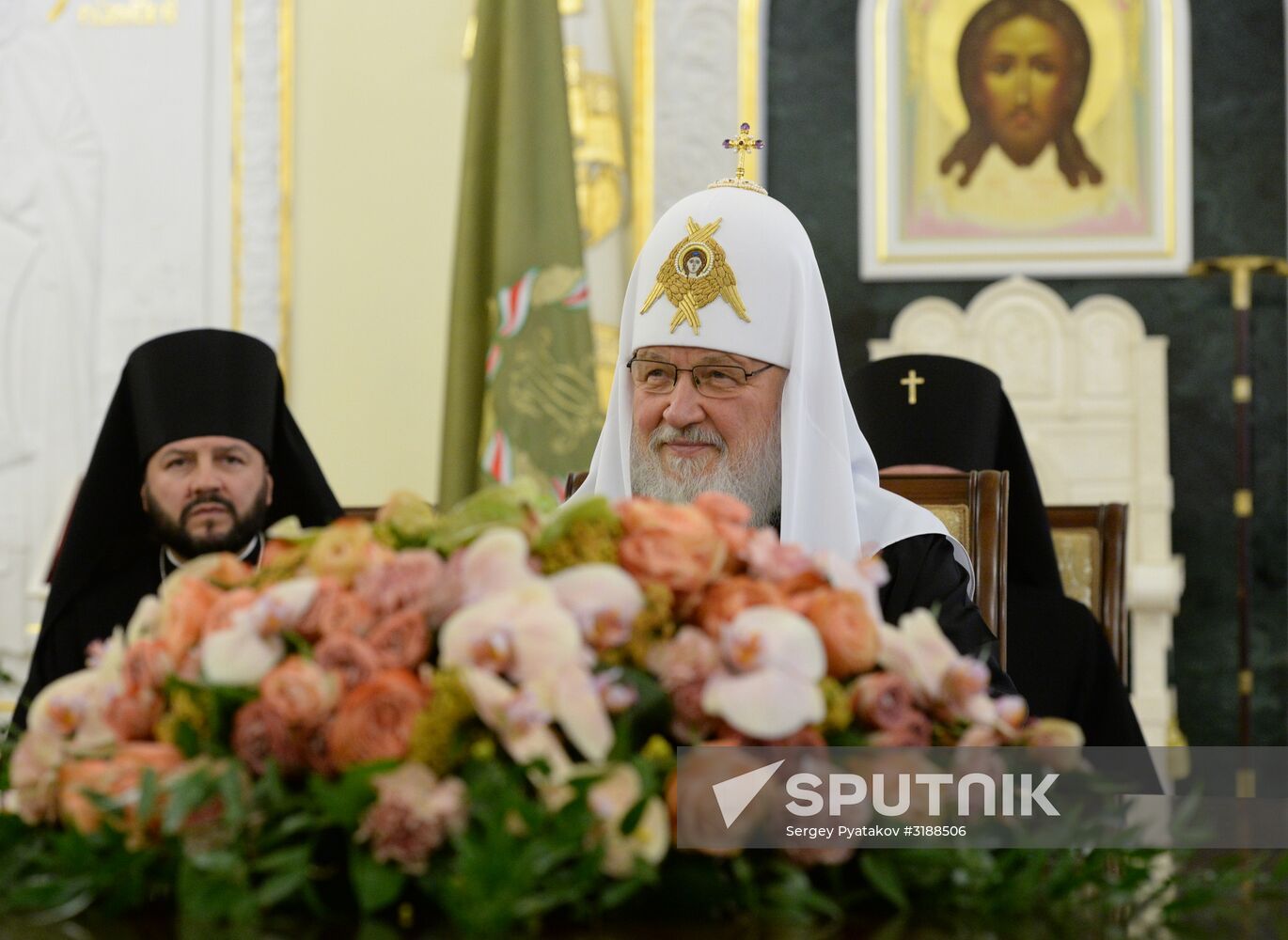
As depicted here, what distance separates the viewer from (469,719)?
A: 1031mm

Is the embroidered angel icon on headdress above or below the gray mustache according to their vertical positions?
above

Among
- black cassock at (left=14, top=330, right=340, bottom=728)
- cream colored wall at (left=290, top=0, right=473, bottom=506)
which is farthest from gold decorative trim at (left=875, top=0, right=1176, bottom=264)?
black cassock at (left=14, top=330, right=340, bottom=728)

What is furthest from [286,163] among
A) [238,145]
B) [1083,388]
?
[1083,388]

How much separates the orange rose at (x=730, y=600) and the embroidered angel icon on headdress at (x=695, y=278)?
2091 mm

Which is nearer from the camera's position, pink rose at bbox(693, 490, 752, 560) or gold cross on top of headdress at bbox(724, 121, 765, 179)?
pink rose at bbox(693, 490, 752, 560)

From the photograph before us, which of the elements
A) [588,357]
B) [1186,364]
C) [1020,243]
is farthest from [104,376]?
[1186,364]

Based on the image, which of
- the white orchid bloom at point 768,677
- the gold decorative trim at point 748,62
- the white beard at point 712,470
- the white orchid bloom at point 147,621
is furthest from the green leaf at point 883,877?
the gold decorative trim at point 748,62

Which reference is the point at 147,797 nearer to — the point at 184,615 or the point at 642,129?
the point at 184,615

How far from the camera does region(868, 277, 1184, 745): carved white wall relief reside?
7.10 metres

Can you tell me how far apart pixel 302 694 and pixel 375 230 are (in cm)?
637

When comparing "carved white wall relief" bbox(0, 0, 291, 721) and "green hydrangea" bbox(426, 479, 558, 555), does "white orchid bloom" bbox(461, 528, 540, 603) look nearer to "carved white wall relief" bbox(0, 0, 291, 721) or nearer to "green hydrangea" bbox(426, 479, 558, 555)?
"green hydrangea" bbox(426, 479, 558, 555)

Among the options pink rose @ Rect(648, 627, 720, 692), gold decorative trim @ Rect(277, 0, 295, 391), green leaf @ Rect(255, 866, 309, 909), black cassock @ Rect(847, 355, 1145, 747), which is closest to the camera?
green leaf @ Rect(255, 866, 309, 909)

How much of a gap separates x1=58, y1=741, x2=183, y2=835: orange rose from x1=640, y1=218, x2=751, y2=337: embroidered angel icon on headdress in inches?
87.6

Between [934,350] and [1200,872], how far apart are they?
20.4 ft
